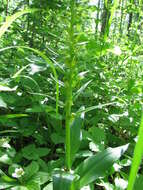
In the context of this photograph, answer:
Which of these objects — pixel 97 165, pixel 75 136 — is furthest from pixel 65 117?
pixel 97 165

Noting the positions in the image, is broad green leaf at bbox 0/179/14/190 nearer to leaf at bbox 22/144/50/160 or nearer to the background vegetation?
the background vegetation

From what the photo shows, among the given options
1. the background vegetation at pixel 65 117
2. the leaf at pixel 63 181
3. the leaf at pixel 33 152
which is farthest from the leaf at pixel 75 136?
the leaf at pixel 33 152

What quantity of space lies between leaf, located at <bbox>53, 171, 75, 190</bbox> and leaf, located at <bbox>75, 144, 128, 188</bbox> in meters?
0.08

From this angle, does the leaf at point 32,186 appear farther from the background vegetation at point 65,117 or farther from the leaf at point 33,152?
the leaf at point 33,152

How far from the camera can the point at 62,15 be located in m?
0.64

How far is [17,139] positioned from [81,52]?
76cm

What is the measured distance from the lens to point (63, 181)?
642 mm

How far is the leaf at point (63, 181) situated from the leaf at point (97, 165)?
0.27 feet

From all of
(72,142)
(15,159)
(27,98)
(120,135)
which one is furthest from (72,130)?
(120,135)

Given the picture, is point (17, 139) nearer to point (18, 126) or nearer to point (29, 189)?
point (18, 126)

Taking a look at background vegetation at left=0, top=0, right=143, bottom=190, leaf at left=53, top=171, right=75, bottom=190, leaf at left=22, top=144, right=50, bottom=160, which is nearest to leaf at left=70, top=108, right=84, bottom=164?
background vegetation at left=0, top=0, right=143, bottom=190

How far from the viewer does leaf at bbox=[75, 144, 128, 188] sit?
0.72 metres

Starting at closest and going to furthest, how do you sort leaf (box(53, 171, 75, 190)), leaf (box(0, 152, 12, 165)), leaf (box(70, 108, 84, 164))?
leaf (box(53, 171, 75, 190)) → leaf (box(70, 108, 84, 164)) → leaf (box(0, 152, 12, 165))

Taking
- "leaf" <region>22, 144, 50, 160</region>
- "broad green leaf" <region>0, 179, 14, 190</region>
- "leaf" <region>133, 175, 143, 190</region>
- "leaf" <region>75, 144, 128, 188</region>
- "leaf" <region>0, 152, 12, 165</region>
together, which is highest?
"leaf" <region>75, 144, 128, 188</region>
